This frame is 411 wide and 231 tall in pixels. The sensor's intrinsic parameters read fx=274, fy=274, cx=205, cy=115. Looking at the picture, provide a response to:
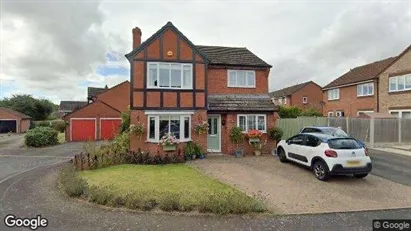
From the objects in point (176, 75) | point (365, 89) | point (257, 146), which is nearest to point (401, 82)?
point (365, 89)

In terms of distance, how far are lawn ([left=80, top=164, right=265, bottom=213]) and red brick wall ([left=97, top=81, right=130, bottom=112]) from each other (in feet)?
85.3

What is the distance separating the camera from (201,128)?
15500 millimetres

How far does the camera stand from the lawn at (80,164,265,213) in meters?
7.14

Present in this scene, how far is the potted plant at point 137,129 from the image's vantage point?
14.8 metres

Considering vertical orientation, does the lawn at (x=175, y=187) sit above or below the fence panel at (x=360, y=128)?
below

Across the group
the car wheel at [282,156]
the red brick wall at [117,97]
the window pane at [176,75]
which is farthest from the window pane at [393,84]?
the red brick wall at [117,97]

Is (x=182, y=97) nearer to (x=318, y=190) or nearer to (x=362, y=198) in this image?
(x=318, y=190)

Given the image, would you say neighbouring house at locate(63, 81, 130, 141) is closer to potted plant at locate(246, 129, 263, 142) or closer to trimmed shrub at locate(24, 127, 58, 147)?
trimmed shrub at locate(24, 127, 58, 147)

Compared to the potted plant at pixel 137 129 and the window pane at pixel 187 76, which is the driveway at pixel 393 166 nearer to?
the window pane at pixel 187 76

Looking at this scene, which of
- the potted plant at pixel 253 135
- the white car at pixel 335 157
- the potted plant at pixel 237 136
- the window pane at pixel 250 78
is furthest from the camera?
the window pane at pixel 250 78

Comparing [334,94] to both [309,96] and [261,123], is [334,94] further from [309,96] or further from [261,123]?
[261,123]

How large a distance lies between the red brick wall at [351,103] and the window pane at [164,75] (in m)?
21.7

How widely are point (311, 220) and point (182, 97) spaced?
34.1ft

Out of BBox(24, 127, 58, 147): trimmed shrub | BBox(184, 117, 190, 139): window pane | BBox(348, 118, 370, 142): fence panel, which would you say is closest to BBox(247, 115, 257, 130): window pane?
BBox(184, 117, 190, 139): window pane
